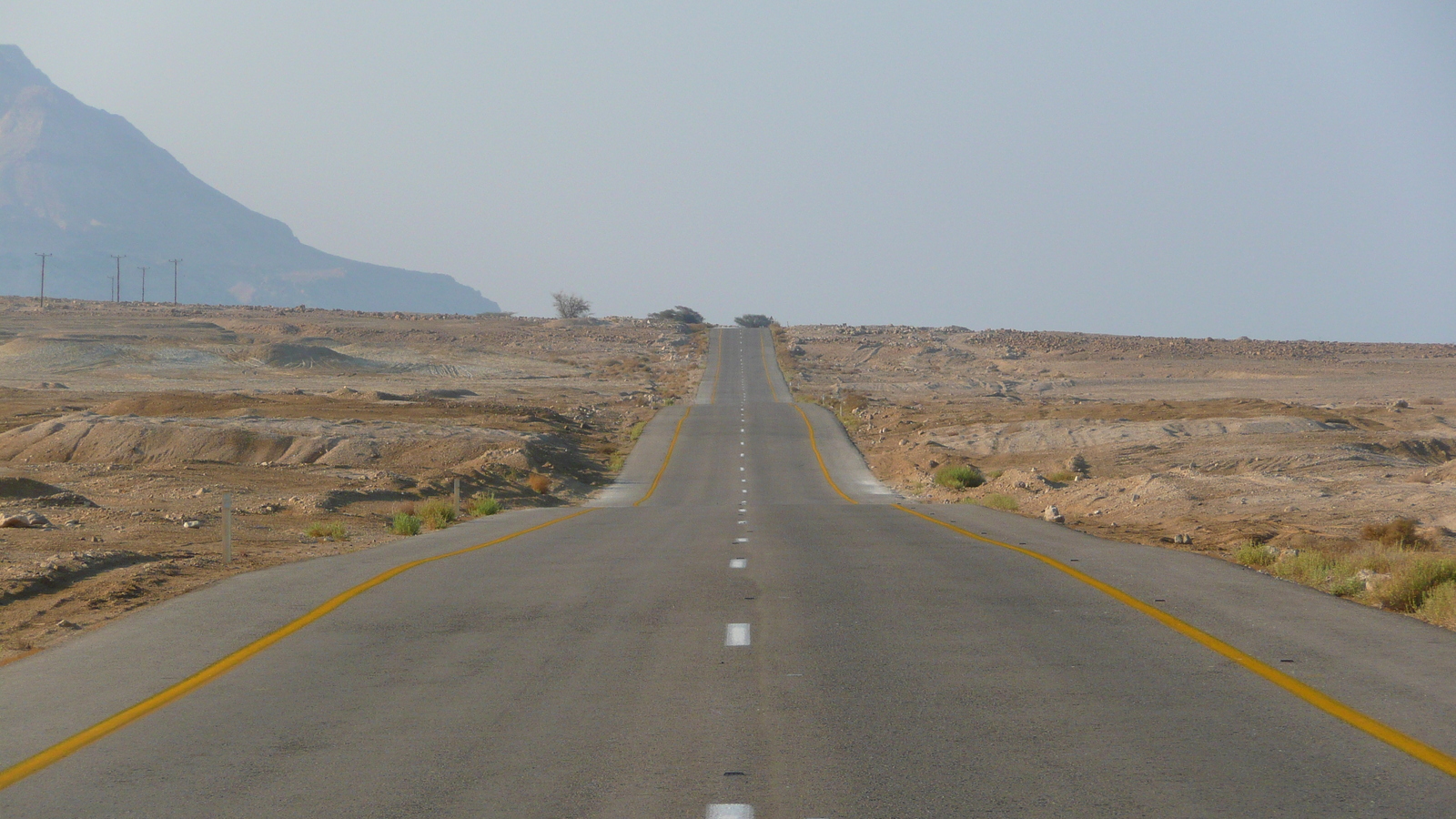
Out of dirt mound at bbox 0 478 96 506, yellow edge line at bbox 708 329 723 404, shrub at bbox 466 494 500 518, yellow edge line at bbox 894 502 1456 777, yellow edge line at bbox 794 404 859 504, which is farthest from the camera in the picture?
yellow edge line at bbox 708 329 723 404

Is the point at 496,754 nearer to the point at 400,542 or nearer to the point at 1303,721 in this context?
the point at 1303,721

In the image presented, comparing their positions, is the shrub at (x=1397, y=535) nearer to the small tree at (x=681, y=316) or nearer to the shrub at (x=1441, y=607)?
the shrub at (x=1441, y=607)

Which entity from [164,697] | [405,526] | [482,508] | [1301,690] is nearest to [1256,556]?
[1301,690]

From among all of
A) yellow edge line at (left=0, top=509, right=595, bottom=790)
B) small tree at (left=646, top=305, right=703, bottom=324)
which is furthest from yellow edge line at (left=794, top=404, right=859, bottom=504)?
small tree at (left=646, top=305, right=703, bottom=324)

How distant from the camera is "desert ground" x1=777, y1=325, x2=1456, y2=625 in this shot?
1969 centimetres

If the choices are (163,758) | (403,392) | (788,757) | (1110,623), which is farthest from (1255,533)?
(403,392)

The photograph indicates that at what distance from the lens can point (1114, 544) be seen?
17.5m

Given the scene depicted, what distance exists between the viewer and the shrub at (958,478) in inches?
1544

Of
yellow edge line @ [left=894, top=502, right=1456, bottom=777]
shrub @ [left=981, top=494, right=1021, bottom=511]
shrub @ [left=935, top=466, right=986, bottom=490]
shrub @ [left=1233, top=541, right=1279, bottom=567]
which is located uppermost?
yellow edge line @ [left=894, top=502, right=1456, bottom=777]

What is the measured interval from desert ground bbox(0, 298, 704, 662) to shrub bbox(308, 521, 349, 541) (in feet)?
0.22

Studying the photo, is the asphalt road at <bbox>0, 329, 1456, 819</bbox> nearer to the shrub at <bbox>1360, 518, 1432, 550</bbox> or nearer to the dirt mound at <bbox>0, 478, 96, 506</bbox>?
the shrub at <bbox>1360, 518, 1432, 550</bbox>

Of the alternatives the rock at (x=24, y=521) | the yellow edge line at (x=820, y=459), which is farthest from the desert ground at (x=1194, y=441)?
the rock at (x=24, y=521)

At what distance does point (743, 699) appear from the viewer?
24.8 feet

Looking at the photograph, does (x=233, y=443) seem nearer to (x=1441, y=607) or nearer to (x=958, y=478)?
(x=958, y=478)
